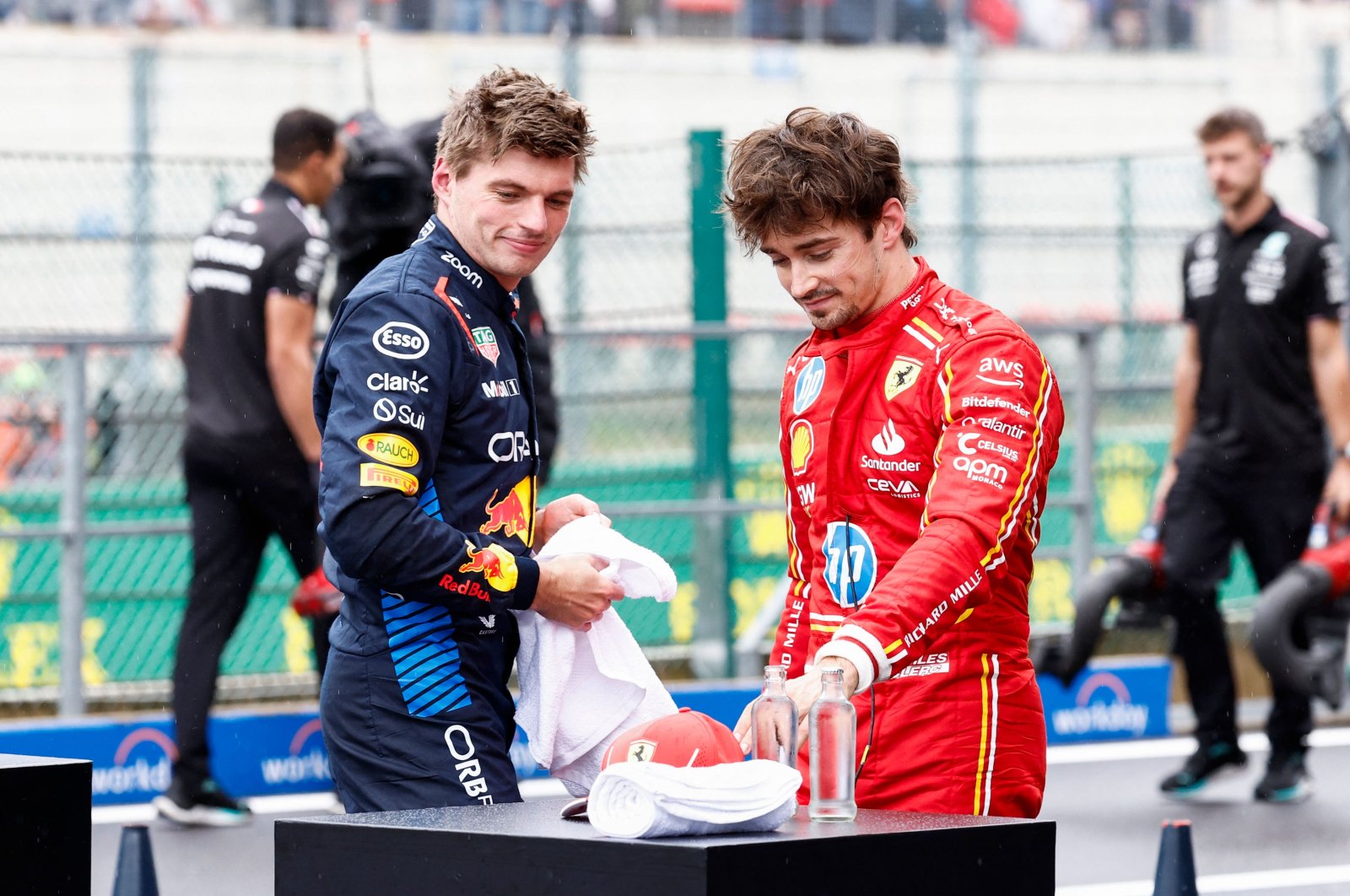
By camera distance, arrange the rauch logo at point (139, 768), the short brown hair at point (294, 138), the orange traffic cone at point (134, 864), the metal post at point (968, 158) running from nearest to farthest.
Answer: the orange traffic cone at point (134, 864), the short brown hair at point (294, 138), the rauch logo at point (139, 768), the metal post at point (968, 158)

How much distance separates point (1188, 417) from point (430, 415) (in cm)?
527

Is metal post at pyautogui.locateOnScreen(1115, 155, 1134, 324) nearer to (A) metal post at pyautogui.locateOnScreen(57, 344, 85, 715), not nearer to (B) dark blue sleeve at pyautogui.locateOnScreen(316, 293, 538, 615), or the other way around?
(A) metal post at pyautogui.locateOnScreen(57, 344, 85, 715)

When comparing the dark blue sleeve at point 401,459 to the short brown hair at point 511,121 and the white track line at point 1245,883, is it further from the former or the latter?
the white track line at point 1245,883

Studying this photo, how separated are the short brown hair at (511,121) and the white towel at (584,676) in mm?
710

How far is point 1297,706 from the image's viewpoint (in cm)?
774

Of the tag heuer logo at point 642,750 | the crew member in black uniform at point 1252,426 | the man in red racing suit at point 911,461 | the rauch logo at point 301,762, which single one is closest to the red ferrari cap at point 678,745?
the tag heuer logo at point 642,750

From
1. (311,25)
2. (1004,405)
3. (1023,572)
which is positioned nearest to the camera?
(1004,405)

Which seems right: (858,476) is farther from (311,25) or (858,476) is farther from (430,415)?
(311,25)

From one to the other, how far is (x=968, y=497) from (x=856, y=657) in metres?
0.37

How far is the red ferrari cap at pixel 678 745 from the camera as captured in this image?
118 inches

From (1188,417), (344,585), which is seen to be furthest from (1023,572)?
(1188,417)

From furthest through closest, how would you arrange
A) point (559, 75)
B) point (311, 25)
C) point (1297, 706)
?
point (311, 25)
point (559, 75)
point (1297, 706)

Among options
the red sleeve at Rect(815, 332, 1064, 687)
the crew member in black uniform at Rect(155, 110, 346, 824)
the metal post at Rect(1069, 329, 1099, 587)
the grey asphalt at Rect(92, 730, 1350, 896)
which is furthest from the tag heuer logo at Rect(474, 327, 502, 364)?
the metal post at Rect(1069, 329, 1099, 587)

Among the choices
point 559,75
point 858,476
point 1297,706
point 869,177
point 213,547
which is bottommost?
point 1297,706
